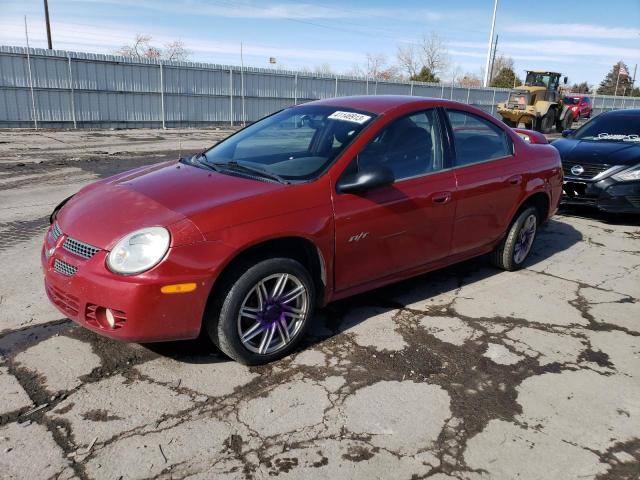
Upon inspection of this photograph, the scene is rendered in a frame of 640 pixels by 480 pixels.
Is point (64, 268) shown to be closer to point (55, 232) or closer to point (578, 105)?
point (55, 232)

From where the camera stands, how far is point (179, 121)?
23.2 m

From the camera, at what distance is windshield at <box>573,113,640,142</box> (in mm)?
7996

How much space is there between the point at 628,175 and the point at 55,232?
673 centimetres

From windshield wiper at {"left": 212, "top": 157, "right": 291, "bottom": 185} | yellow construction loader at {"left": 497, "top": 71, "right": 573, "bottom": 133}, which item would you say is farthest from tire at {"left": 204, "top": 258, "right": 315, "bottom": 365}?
yellow construction loader at {"left": 497, "top": 71, "right": 573, "bottom": 133}

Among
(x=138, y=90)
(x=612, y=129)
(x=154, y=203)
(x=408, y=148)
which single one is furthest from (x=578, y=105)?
(x=154, y=203)

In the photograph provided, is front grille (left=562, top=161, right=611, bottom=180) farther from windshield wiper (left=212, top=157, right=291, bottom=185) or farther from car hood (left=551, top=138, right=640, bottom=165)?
windshield wiper (left=212, top=157, right=291, bottom=185)

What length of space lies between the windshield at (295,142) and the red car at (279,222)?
0.01 metres

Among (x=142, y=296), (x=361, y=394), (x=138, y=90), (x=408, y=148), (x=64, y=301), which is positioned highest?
(x=138, y=90)

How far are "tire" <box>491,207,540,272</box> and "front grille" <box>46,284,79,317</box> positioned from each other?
12.3 ft

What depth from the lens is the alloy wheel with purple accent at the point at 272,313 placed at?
3.23 m

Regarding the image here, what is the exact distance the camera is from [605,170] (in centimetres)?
709

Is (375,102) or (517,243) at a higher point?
(375,102)

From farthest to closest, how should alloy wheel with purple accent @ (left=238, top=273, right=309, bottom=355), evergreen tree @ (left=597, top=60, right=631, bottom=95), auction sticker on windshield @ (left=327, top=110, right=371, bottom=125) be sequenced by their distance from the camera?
evergreen tree @ (left=597, top=60, right=631, bottom=95)
auction sticker on windshield @ (left=327, top=110, right=371, bottom=125)
alloy wheel with purple accent @ (left=238, top=273, right=309, bottom=355)

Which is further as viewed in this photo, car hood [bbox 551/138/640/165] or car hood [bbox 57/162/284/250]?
car hood [bbox 551/138/640/165]
